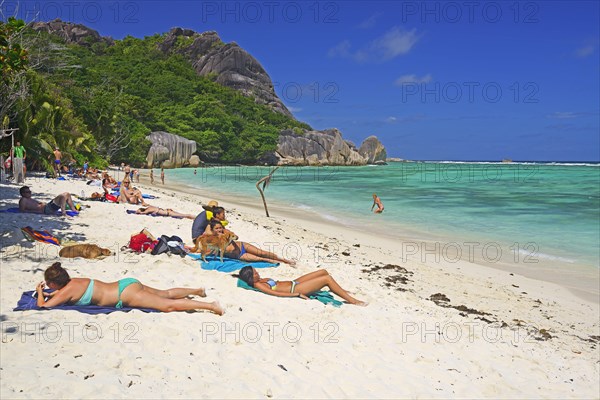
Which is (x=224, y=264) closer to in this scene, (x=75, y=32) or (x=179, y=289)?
(x=179, y=289)

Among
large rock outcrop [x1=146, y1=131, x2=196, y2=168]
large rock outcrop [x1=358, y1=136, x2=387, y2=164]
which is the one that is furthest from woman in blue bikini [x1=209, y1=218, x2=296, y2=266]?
large rock outcrop [x1=358, y1=136, x2=387, y2=164]

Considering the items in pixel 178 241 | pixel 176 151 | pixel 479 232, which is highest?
pixel 176 151

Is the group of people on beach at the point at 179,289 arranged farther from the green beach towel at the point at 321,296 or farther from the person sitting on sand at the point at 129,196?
the person sitting on sand at the point at 129,196

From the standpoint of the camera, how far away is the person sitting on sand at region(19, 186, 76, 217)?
8422mm

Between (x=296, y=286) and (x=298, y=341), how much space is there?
1.26 m

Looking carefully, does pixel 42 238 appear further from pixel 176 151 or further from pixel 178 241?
pixel 176 151

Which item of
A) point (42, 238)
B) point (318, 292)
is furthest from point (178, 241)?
point (318, 292)

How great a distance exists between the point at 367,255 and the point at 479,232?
631cm

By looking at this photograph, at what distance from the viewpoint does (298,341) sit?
13.9 feet

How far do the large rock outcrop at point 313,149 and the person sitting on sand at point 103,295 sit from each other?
2594 inches

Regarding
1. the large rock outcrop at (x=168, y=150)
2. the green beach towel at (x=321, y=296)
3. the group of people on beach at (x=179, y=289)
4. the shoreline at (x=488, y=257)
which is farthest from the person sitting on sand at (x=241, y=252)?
the large rock outcrop at (x=168, y=150)

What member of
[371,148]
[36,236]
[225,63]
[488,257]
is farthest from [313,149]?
[36,236]

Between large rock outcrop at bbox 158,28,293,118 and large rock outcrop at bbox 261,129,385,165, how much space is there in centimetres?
2104

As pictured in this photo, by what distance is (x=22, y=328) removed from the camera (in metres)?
3.77
